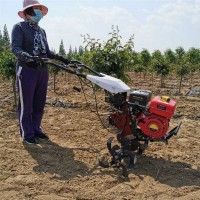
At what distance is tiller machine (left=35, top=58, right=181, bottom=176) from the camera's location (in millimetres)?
4262

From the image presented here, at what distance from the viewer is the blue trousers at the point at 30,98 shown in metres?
5.01

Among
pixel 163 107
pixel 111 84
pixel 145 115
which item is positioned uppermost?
pixel 111 84

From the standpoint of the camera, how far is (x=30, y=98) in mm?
5121

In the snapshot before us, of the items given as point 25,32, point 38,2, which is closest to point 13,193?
point 25,32

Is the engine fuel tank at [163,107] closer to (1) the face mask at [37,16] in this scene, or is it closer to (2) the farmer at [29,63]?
(2) the farmer at [29,63]

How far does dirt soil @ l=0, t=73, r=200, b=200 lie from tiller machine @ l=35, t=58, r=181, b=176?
0.25 meters

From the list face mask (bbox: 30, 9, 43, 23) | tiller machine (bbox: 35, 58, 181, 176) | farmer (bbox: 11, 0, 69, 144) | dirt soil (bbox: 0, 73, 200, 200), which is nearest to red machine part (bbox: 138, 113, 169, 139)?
tiller machine (bbox: 35, 58, 181, 176)

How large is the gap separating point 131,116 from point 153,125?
1.27ft

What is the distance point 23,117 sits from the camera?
5.18m

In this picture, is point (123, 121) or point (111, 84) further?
point (123, 121)

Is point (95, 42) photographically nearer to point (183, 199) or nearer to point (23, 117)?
point (23, 117)

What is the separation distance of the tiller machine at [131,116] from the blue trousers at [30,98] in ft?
2.15

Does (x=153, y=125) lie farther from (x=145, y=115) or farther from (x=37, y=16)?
(x=37, y=16)

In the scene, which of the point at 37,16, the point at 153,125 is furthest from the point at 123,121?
the point at 37,16
